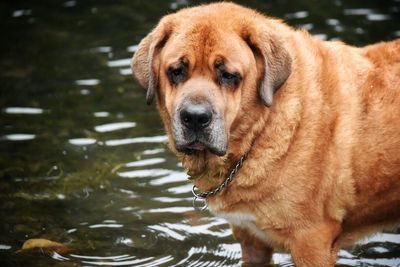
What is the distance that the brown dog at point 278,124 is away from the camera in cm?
477

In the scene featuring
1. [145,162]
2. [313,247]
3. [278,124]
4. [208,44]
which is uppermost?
[208,44]

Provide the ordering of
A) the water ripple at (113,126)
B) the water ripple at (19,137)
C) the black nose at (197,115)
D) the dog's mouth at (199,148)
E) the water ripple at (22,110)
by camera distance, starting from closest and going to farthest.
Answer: the black nose at (197,115)
the dog's mouth at (199,148)
the water ripple at (19,137)
the water ripple at (113,126)
the water ripple at (22,110)

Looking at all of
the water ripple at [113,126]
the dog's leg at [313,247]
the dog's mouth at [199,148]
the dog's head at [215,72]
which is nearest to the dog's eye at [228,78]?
the dog's head at [215,72]

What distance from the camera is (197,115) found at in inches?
181

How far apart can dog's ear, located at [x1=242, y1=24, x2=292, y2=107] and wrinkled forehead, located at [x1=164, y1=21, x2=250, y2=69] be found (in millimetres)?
90

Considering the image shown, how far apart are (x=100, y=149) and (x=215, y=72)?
3.38 meters

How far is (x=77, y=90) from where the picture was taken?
9328mm

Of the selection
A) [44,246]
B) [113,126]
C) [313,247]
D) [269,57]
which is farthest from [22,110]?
[313,247]

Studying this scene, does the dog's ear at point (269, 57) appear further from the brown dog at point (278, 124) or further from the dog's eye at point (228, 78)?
the dog's eye at point (228, 78)

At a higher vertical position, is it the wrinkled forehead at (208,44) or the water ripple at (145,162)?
the wrinkled forehead at (208,44)

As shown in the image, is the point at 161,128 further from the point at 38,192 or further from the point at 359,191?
the point at 359,191

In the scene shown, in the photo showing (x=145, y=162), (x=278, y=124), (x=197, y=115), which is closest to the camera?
(x=197, y=115)

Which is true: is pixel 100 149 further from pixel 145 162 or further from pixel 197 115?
pixel 197 115

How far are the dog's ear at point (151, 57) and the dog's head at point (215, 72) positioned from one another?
2 cm
